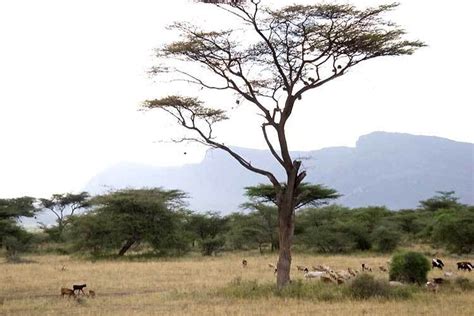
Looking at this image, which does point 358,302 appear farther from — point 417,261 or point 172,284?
point 172,284

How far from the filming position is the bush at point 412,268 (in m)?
17.5

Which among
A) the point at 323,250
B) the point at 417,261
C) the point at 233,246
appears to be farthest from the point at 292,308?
the point at 233,246

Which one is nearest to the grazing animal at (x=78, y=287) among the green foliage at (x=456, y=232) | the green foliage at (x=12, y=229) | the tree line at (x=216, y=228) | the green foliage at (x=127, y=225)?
the tree line at (x=216, y=228)

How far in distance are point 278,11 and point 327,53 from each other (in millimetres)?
1890

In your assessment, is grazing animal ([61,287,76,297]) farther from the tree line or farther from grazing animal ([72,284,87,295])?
the tree line

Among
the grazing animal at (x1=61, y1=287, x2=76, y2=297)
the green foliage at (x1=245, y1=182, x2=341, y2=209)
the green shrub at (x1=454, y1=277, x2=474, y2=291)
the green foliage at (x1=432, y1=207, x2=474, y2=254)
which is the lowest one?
the green shrub at (x1=454, y1=277, x2=474, y2=291)

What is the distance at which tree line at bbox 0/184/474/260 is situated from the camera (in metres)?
33.7

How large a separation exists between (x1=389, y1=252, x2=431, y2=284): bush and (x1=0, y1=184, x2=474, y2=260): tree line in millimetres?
14742

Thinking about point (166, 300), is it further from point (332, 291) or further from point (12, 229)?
point (12, 229)

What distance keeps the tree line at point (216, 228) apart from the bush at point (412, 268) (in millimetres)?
14742

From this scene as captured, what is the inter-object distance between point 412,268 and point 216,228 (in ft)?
98.3

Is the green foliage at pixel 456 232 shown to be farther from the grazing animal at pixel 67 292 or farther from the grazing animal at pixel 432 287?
the grazing animal at pixel 67 292

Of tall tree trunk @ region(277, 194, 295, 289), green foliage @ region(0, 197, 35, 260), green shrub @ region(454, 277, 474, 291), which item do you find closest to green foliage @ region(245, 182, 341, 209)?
green foliage @ region(0, 197, 35, 260)

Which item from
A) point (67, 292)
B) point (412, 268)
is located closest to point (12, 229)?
point (67, 292)
